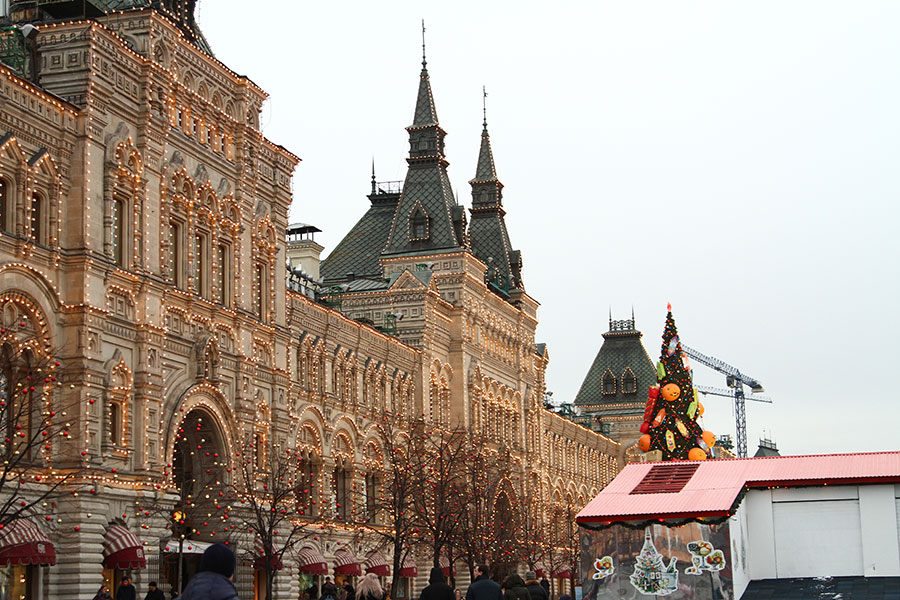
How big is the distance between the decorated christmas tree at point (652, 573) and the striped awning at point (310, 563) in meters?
25.7

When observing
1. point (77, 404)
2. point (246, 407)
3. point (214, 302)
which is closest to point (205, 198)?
point (214, 302)

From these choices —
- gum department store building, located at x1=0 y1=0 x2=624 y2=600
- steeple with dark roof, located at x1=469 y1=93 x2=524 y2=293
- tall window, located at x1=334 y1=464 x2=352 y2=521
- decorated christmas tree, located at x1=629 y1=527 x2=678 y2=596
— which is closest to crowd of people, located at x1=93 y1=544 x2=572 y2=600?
decorated christmas tree, located at x1=629 y1=527 x2=678 y2=596

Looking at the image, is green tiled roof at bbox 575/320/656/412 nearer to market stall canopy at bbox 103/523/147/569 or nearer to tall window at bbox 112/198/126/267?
tall window at bbox 112/198/126/267

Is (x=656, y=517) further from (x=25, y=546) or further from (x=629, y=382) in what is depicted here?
(x=629, y=382)

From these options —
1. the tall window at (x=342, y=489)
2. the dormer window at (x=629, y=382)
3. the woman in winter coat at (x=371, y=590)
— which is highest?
the dormer window at (x=629, y=382)

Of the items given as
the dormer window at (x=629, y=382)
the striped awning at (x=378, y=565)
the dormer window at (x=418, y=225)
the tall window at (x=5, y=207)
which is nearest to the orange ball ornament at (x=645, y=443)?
the striped awning at (x=378, y=565)

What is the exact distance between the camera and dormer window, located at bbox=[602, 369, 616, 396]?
126 m

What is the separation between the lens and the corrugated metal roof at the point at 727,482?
29734mm

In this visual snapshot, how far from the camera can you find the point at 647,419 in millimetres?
61062

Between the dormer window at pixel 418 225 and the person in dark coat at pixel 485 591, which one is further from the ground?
the dormer window at pixel 418 225

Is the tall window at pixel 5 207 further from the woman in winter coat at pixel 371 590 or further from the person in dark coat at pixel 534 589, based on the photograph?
the person in dark coat at pixel 534 589

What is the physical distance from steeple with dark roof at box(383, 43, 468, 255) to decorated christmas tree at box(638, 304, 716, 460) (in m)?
19.7

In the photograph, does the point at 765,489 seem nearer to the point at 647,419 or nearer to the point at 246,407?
the point at 246,407

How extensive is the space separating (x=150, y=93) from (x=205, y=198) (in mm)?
4459
